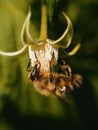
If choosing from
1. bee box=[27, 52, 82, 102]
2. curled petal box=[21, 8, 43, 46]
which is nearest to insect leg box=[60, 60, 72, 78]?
bee box=[27, 52, 82, 102]

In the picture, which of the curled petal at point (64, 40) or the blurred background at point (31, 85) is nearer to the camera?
the curled petal at point (64, 40)

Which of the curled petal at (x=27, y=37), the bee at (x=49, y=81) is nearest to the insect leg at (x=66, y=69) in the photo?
the bee at (x=49, y=81)

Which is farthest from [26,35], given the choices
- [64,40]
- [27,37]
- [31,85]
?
[31,85]

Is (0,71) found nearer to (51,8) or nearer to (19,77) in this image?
(19,77)

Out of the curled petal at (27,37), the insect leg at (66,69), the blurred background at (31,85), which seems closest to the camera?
the curled petal at (27,37)

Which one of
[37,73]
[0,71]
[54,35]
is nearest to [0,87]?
[0,71]

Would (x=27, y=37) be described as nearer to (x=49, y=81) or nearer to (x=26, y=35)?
(x=26, y=35)

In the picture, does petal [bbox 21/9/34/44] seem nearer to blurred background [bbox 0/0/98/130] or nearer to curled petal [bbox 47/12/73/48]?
curled petal [bbox 47/12/73/48]

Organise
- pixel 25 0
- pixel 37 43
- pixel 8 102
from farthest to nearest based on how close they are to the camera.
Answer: pixel 8 102, pixel 25 0, pixel 37 43

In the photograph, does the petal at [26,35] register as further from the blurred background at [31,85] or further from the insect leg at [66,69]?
the blurred background at [31,85]
